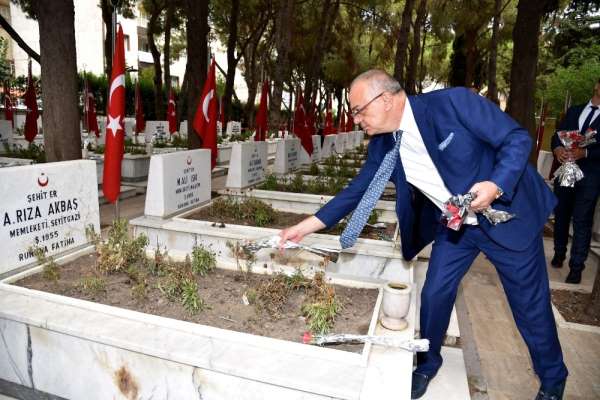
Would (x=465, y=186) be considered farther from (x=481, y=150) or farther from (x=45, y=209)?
(x=45, y=209)

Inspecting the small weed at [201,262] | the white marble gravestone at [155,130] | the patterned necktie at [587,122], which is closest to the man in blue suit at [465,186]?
the small weed at [201,262]

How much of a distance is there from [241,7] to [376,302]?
2061 cm

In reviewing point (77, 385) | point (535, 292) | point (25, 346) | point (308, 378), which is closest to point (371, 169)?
point (535, 292)

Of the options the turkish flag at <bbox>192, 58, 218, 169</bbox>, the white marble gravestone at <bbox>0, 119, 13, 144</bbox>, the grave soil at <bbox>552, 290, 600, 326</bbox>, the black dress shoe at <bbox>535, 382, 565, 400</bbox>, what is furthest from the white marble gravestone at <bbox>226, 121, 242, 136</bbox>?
the black dress shoe at <bbox>535, 382, 565, 400</bbox>

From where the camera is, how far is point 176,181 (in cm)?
571

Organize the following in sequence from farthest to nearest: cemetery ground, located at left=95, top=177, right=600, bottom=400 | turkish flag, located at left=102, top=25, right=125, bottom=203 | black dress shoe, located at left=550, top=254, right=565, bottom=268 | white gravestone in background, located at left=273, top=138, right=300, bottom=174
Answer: white gravestone in background, located at left=273, top=138, right=300, bottom=174 → black dress shoe, located at left=550, top=254, right=565, bottom=268 → turkish flag, located at left=102, top=25, right=125, bottom=203 → cemetery ground, located at left=95, top=177, right=600, bottom=400

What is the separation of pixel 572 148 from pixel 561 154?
12cm

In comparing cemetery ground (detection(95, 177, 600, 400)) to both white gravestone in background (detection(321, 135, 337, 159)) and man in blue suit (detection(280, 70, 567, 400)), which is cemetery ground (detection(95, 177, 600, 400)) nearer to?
man in blue suit (detection(280, 70, 567, 400))

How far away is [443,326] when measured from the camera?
9.20 feet

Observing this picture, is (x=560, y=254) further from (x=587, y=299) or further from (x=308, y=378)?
(x=308, y=378)

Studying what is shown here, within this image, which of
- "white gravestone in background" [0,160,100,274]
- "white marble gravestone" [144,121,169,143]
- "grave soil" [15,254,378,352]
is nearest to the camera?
"grave soil" [15,254,378,352]

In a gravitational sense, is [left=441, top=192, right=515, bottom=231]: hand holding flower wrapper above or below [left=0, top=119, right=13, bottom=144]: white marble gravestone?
below

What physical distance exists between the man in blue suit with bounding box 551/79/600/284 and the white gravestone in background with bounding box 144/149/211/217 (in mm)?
4191

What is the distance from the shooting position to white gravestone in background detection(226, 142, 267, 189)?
7312mm
